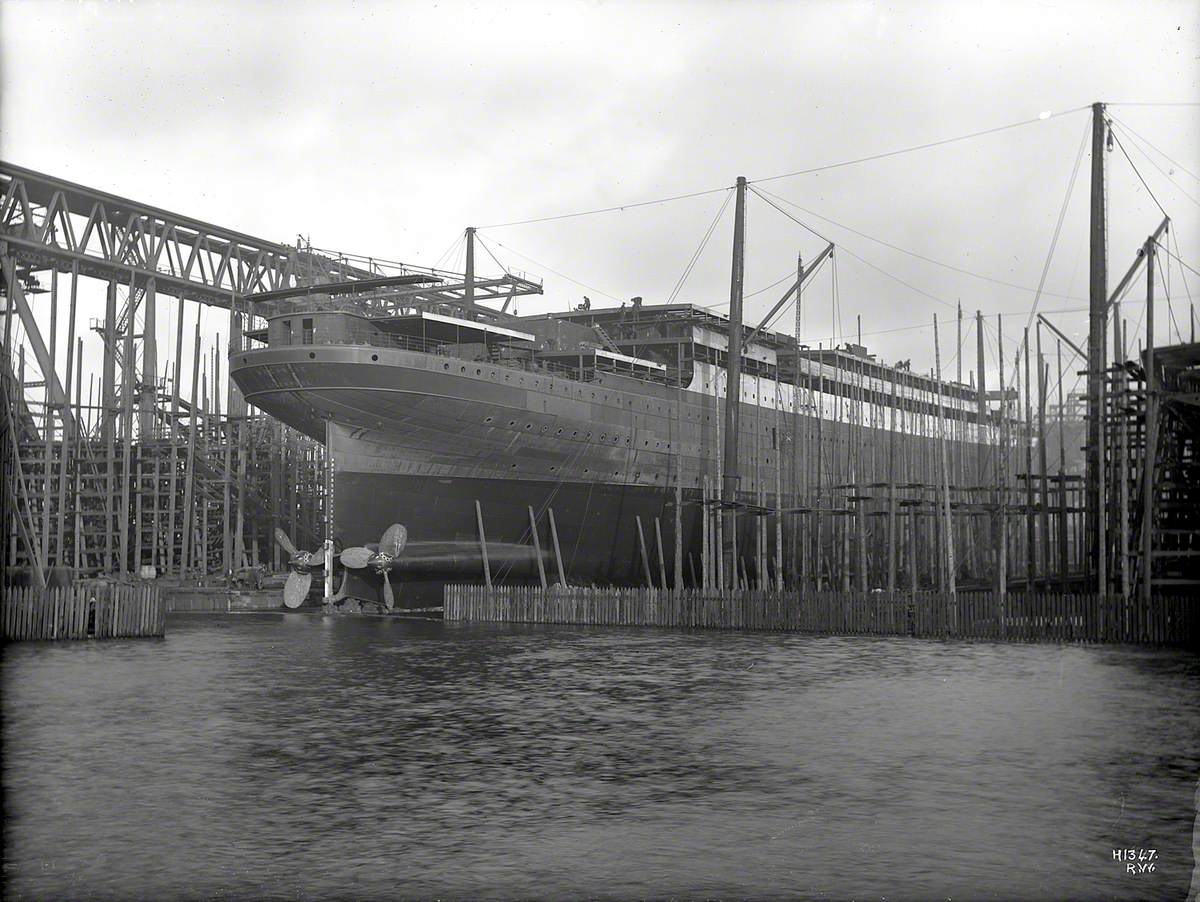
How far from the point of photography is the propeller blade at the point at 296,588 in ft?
129

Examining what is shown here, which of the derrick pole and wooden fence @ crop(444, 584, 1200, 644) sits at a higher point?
the derrick pole

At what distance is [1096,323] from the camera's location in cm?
3112

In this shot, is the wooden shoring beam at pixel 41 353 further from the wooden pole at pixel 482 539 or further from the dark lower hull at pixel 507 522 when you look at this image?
the wooden pole at pixel 482 539

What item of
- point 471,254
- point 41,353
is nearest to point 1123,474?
point 471,254

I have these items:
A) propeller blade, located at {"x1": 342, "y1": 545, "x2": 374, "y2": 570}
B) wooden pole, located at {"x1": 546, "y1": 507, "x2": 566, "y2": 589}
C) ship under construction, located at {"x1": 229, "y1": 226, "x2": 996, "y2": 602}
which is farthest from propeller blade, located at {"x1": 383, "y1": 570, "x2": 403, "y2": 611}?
wooden pole, located at {"x1": 546, "y1": 507, "x2": 566, "y2": 589}

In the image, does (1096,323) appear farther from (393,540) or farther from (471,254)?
(471,254)

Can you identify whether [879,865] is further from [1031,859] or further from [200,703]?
[200,703]

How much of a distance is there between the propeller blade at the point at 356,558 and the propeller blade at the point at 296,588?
293 cm

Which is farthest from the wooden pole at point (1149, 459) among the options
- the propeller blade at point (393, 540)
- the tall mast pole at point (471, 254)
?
the tall mast pole at point (471, 254)

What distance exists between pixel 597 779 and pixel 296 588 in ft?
95.3

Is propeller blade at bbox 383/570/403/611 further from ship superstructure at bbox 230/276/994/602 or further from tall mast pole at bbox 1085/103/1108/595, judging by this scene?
tall mast pole at bbox 1085/103/1108/595

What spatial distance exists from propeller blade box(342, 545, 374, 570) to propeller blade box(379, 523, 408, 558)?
0.65m

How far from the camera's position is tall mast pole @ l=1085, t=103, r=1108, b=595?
30.6 m

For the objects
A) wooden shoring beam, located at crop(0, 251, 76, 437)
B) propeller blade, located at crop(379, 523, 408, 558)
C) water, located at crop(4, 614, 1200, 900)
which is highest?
wooden shoring beam, located at crop(0, 251, 76, 437)
